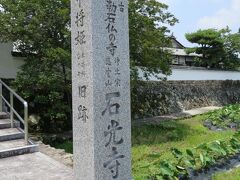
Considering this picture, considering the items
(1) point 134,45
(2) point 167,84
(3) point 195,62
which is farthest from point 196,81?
(1) point 134,45

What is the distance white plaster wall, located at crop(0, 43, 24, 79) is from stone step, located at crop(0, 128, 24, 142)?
2.79 m

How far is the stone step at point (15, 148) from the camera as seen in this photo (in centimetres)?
714

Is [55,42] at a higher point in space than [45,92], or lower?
higher

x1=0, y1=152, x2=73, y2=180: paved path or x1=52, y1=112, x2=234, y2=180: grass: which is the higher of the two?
x1=0, y1=152, x2=73, y2=180: paved path

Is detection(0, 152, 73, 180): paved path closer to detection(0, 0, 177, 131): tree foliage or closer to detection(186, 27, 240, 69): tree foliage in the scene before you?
detection(0, 0, 177, 131): tree foliage

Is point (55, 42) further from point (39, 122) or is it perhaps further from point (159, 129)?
point (159, 129)

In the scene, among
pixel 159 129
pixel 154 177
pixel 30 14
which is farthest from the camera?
pixel 159 129

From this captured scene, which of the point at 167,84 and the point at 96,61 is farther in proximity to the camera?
the point at 167,84

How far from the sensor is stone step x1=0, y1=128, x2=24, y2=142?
793cm

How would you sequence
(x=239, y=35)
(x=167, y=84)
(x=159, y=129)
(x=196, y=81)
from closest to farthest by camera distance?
1. (x=159, y=129)
2. (x=167, y=84)
3. (x=196, y=81)
4. (x=239, y=35)

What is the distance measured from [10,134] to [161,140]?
4384 mm

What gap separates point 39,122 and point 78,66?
6.47 meters

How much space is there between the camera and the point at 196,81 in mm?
20859

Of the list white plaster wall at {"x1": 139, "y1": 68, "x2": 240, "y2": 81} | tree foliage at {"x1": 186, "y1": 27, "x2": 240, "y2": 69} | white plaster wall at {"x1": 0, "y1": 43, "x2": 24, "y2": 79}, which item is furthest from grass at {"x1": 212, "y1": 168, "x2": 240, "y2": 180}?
tree foliage at {"x1": 186, "y1": 27, "x2": 240, "y2": 69}
